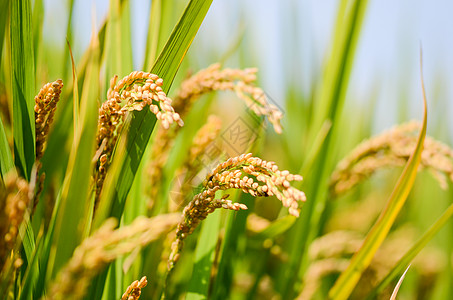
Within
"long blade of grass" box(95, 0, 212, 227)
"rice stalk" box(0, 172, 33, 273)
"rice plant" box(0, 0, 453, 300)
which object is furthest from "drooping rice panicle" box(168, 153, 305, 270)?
"rice stalk" box(0, 172, 33, 273)

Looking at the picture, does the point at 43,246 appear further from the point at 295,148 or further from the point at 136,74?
the point at 295,148

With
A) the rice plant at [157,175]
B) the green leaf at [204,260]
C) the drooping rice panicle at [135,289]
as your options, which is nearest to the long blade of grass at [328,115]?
the rice plant at [157,175]

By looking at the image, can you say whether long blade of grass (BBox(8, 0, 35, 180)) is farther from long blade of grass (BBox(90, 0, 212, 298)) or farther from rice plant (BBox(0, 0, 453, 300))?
long blade of grass (BBox(90, 0, 212, 298))

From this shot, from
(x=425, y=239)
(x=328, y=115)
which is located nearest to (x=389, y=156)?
(x=328, y=115)

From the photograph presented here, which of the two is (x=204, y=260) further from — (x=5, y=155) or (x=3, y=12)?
(x=3, y=12)

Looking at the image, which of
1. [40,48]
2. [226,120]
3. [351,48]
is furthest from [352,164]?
[226,120]

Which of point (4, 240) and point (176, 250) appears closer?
point (4, 240)
